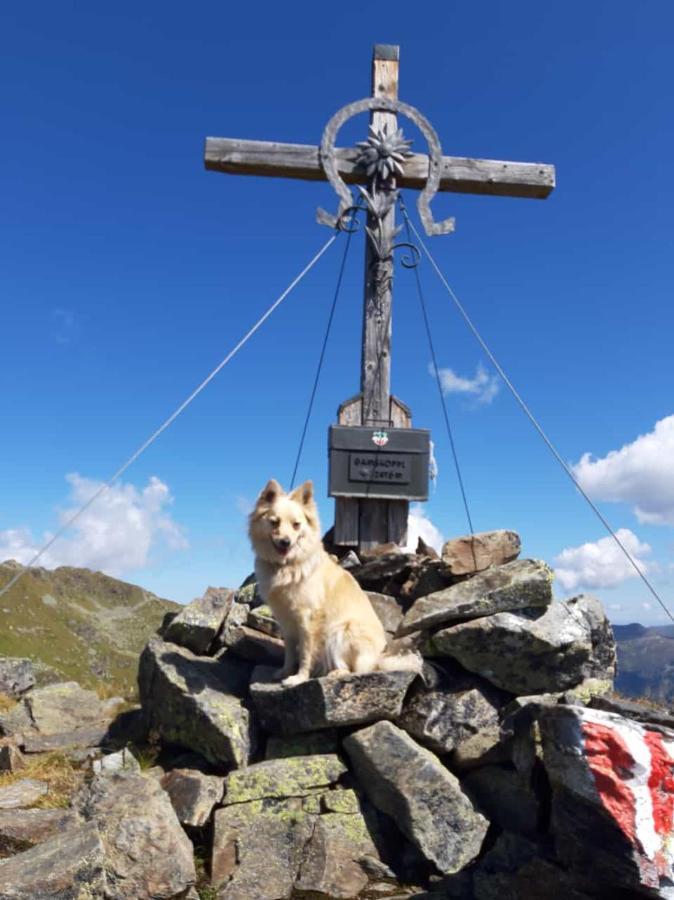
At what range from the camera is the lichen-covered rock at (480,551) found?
8812 millimetres

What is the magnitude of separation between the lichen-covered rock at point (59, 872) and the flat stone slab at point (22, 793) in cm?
191

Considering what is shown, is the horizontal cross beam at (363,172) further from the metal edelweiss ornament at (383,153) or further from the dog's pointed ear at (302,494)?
the dog's pointed ear at (302,494)

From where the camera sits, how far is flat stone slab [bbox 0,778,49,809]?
7.20 metres

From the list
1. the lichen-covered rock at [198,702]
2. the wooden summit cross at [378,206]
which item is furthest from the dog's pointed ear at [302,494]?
the lichen-covered rock at [198,702]

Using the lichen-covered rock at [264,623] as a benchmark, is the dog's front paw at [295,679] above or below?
below

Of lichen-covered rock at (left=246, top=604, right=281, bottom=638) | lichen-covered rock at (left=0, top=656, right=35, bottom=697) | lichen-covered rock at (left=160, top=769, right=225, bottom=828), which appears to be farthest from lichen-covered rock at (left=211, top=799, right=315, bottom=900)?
lichen-covered rock at (left=0, top=656, right=35, bottom=697)

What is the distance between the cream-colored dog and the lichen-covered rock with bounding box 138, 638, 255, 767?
0.72 m

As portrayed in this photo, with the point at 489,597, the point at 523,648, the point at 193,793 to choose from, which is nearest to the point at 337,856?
the point at 193,793

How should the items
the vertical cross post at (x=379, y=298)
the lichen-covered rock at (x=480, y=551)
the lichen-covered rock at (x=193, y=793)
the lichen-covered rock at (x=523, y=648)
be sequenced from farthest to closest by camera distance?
the vertical cross post at (x=379, y=298)
the lichen-covered rock at (x=480, y=551)
the lichen-covered rock at (x=523, y=648)
the lichen-covered rock at (x=193, y=793)

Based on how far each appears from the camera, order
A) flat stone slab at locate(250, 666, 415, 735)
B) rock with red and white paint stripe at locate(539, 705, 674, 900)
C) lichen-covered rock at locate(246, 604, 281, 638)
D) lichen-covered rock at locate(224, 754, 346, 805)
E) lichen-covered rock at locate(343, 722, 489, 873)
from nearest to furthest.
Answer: rock with red and white paint stripe at locate(539, 705, 674, 900) → lichen-covered rock at locate(343, 722, 489, 873) → lichen-covered rock at locate(224, 754, 346, 805) → flat stone slab at locate(250, 666, 415, 735) → lichen-covered rock at locate(246, 604, 281, 638)

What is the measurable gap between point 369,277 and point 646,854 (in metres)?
8.43

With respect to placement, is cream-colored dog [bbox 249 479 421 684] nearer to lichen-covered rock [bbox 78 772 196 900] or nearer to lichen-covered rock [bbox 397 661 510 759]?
lichen-covered rock [bbox 397 661 510 759]

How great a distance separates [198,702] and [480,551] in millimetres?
4080

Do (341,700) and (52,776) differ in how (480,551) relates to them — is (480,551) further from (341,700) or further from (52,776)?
(52,776)
